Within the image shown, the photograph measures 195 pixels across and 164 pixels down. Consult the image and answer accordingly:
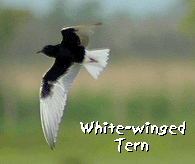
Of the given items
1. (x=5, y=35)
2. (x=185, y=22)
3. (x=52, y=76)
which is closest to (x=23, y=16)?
(x=5, y=35)

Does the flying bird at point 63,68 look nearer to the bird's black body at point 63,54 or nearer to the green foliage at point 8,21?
the bird's black body at point 63,54

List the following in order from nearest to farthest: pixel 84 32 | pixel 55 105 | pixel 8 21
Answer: pixel 84 32 < pixel 55 105 < pixel 8 21

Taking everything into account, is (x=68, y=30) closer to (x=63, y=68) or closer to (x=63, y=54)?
(x=63, y=54)

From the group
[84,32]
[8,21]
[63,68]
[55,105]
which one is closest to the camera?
[84,32]

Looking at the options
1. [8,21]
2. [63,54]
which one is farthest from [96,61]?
[8,21]

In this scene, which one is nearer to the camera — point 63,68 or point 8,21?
point 63,68

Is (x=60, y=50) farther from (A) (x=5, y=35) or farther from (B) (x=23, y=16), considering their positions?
(A) (x=5, y=35)
